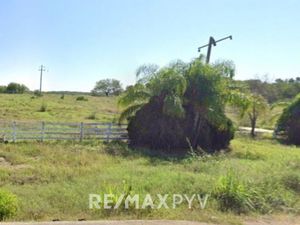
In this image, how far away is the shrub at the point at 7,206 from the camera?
21.8ft

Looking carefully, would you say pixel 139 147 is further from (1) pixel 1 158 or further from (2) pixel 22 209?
(2) pixel 22 209

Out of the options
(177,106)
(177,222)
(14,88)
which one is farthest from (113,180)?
(14,88)

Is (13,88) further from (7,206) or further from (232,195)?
(232,195)

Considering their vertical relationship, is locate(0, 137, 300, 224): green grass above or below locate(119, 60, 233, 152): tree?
below

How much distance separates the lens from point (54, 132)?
1891cm

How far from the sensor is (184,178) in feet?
34.8

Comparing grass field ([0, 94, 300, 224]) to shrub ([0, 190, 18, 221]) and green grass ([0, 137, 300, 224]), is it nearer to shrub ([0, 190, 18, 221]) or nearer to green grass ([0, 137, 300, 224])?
green grass ([0, 137, 300, 224])

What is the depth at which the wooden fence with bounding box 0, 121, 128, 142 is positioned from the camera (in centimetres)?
1804

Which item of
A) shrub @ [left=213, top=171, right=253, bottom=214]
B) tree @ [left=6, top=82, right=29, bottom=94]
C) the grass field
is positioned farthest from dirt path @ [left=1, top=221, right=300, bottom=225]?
tree @ [left=6, top=82, right=29, bottom=94]

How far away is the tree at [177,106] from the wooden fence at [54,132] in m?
0.76

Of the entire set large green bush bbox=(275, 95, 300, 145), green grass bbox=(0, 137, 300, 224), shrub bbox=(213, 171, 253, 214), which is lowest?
green grass bbox=(0, 137, 300, 224)

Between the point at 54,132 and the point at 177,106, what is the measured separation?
19.0ft

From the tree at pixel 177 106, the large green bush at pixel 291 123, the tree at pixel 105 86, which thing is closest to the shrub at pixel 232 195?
the tree at pixel 177 106

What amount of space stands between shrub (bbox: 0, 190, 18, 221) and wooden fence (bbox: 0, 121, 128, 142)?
11.2 m
